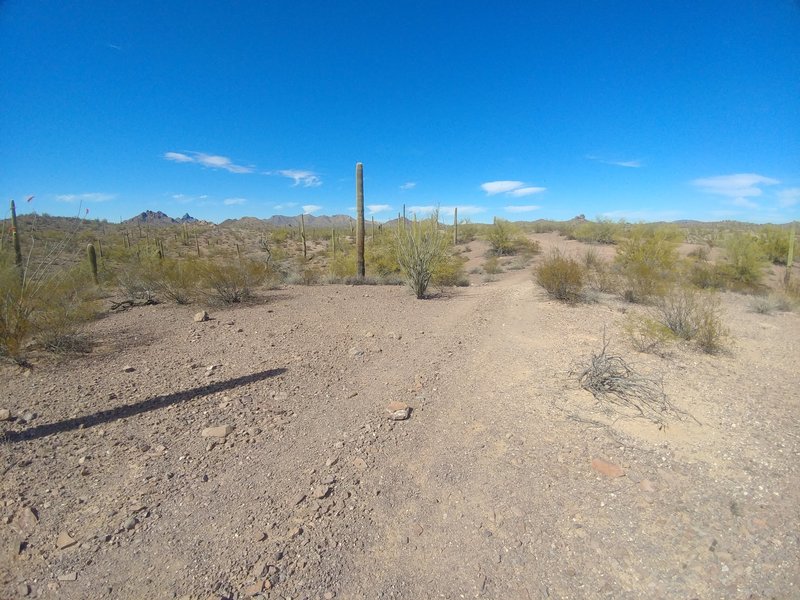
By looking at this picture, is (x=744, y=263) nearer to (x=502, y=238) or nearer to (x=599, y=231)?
(x=502, y=238)

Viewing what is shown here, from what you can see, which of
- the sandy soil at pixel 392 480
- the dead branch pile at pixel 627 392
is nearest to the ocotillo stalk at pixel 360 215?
the sandy soil at pixel 392 480

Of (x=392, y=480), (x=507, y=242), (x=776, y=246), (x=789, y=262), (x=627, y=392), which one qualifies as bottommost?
(x=392, y=480)

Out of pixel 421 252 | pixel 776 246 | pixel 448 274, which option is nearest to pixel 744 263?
pixel 776 246

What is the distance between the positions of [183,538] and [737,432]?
15.8 feet

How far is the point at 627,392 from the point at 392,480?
3045 mm

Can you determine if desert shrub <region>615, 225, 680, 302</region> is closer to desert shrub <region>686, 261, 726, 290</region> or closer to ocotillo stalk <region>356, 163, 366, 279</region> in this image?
desert shrub <region>686, 261, 726, 290</region>

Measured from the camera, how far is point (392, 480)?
11.0ft

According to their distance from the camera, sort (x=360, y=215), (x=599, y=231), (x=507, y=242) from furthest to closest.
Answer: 1. (x=599, y=231)
2. (x=507, y=242)
3. (x=360, y=215)

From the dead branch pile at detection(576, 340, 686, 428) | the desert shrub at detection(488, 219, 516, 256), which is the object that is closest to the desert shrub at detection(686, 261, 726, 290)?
the dead branch pile at detection(576, 340, 686, 428)

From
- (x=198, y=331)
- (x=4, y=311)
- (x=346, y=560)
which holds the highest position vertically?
(x=4, y=311)

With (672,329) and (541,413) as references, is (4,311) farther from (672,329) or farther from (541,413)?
(672,329)

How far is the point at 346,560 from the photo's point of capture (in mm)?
2596

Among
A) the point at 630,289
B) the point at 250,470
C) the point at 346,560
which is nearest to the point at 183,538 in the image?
the point at 250,470

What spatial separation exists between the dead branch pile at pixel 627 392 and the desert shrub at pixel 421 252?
7.18 metres
